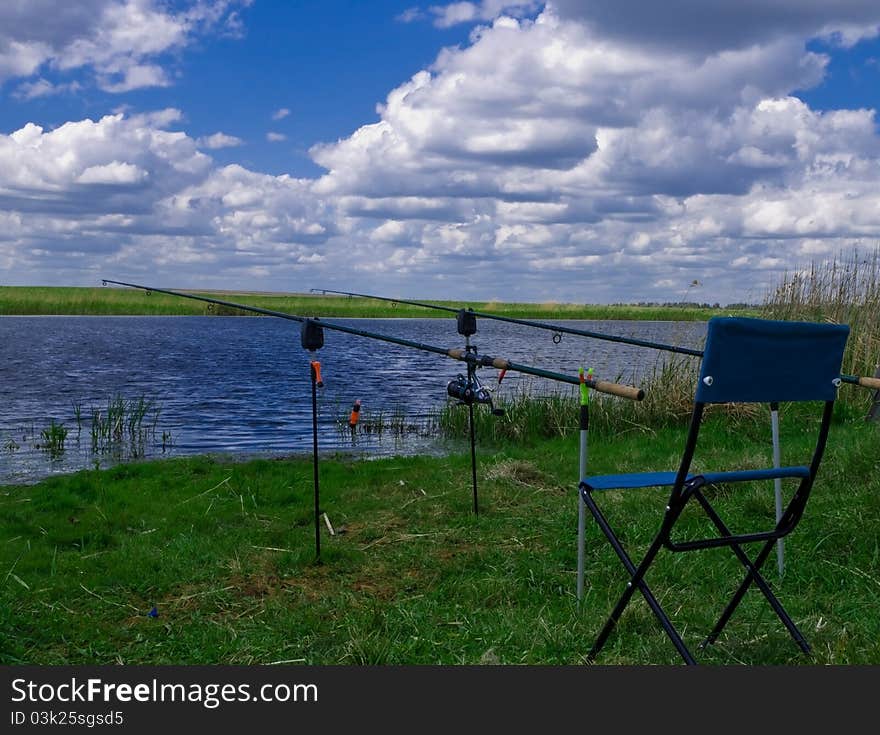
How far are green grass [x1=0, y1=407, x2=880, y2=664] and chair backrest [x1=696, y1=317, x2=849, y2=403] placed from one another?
1104 millimetres

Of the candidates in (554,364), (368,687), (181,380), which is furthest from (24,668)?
(554,364)

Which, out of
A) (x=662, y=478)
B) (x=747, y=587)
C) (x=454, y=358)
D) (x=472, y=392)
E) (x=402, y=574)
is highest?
(x=454, y=358)

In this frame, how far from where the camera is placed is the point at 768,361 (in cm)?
313

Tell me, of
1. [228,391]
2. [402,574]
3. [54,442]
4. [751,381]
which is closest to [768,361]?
[751,381]

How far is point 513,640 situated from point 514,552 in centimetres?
167

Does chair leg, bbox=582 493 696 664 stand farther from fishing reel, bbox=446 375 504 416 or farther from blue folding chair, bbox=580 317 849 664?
fishing reel, bbox=446 375 504 416

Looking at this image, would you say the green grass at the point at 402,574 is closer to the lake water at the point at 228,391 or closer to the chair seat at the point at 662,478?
the chair seat at the point at 662,478

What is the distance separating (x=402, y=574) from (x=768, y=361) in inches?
113

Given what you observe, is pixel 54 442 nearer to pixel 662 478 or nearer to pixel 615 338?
pixel 615 338

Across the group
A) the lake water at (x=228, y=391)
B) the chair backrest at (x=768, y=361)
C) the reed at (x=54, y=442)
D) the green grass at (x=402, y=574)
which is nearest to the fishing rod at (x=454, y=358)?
the green grass at (x=402, y=574)

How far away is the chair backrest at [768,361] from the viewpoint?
3.00 meters

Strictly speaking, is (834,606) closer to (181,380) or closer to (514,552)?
(514,552)

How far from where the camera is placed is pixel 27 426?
14289 millimetres

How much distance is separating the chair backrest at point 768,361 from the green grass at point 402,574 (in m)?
1.10
